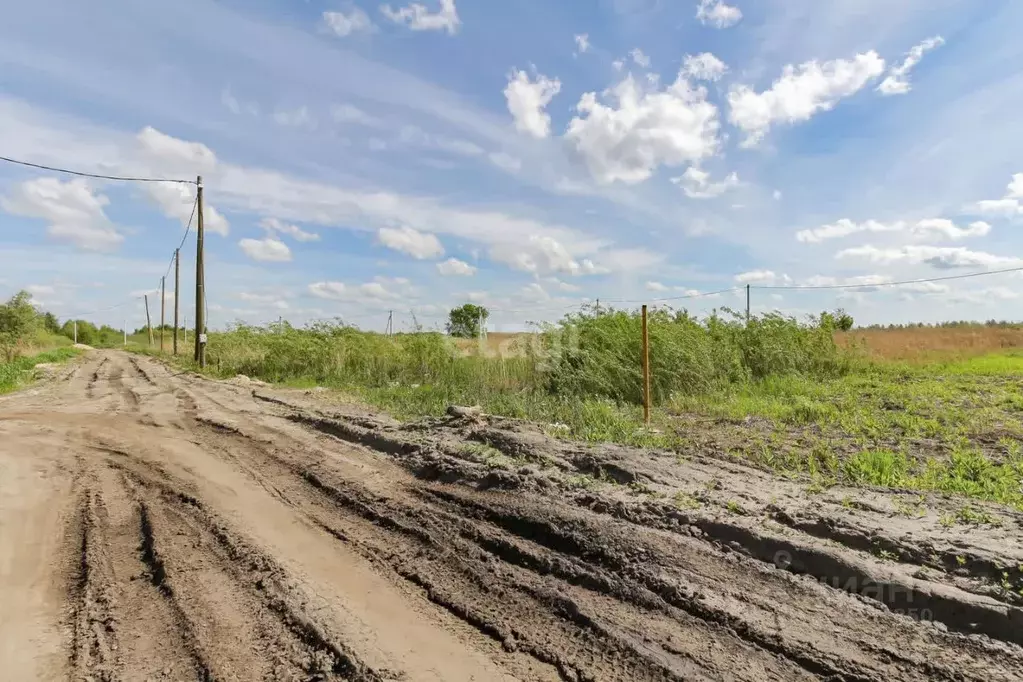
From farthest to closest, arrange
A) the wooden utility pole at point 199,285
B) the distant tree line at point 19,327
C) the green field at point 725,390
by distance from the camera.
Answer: the distant tree line at point 19,327 → the wooden utility pole at point 199,285 → the green field at point 725,390

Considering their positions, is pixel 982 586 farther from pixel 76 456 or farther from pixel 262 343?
pixel 262 343

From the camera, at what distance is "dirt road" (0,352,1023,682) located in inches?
103

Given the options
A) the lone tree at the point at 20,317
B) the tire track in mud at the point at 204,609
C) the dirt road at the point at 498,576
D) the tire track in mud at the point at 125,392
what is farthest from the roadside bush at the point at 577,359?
the lone tree at the point at 20,317

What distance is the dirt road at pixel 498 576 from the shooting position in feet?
8.60

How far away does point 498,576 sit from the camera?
11.3 ft

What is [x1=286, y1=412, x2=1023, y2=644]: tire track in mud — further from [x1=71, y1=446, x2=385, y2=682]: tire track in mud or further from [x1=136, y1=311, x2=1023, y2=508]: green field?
[x1=71, y1=446, x2=385, y2=682]: tire track in mud

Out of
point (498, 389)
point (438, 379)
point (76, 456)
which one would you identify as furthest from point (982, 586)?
point (438, 379)

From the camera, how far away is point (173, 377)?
17.9m

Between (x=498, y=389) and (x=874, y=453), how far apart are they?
7532 mm

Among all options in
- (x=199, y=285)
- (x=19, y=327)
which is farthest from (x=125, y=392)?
(x=19, y=327)

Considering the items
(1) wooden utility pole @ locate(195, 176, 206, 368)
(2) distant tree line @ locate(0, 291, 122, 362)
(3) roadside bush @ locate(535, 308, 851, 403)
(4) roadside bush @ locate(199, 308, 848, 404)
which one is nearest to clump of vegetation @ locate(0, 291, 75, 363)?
(2) distant tree line @ locate(0, 291, 122, 362)

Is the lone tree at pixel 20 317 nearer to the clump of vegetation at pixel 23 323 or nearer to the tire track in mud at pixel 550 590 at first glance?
the clump of vegetation at pixel 23 323

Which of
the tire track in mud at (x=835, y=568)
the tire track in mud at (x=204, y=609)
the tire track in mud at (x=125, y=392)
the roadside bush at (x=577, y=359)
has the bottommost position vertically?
the tire track in mud at (x=204, y=609)

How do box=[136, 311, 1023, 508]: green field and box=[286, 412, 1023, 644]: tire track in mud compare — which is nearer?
box=[286, 412, 1023, 644]: tire track in mud
